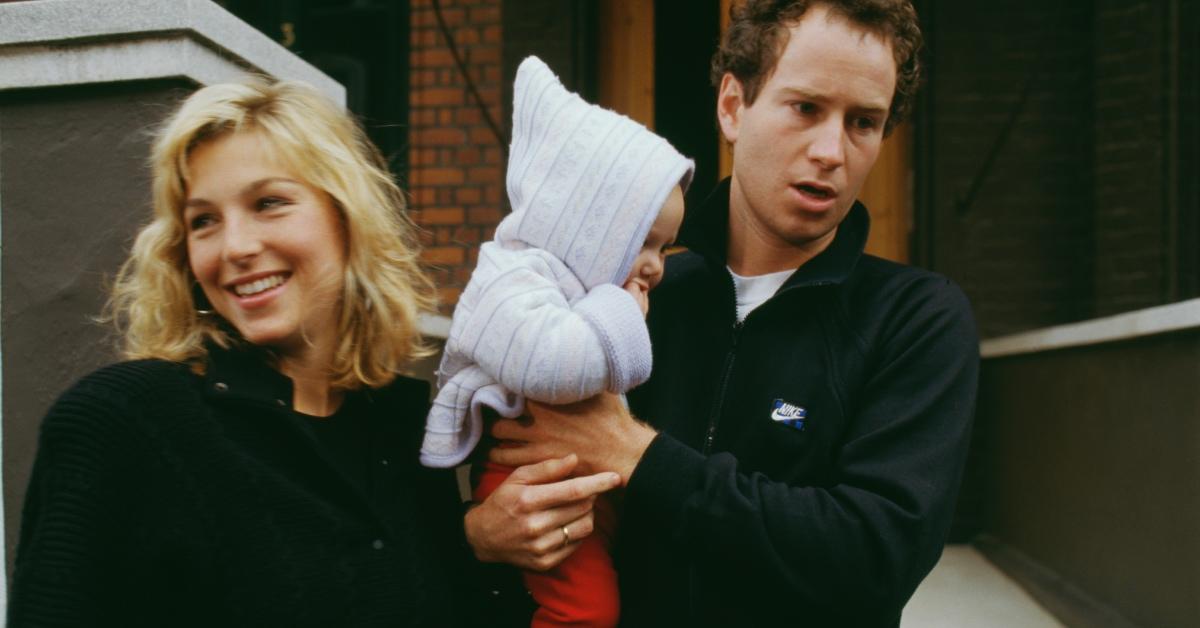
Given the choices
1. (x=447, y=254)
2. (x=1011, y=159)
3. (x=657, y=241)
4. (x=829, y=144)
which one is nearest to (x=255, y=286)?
(x=657, y=241)

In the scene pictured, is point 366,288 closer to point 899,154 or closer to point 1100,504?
point 1100,504

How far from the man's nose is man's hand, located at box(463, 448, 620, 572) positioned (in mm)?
704

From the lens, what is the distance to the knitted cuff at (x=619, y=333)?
60.9 inches

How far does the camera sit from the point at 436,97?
17.0 feet

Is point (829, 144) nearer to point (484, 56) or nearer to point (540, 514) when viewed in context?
point (540, 514)

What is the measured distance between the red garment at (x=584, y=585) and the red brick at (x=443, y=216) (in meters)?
3.57

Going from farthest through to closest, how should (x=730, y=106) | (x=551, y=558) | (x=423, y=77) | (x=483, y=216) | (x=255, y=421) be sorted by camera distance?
(x=423, y=77) → (x=483, y=216) → (x=730, y=106) → (x=551, y=558) → (x=255, y=421)

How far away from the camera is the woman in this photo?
1.29 m

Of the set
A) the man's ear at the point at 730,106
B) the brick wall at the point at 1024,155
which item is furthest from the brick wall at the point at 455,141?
the man's ear at the point at 730,106

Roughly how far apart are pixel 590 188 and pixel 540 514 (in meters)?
0.58

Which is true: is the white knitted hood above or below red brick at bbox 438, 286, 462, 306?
above

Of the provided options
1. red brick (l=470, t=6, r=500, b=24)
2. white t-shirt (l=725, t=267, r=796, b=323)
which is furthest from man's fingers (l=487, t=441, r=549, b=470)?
red brick (l=470, t=6, r=500, b=24)

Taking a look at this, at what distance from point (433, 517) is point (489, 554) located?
14cm

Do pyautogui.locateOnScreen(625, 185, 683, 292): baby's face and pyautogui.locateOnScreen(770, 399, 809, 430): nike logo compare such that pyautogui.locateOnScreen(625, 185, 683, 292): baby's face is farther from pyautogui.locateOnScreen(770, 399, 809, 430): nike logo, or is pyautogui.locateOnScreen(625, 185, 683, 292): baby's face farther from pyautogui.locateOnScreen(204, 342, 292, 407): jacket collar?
pyautogui.locateOnScreen(204, 342, 292, 407): jacket collar
